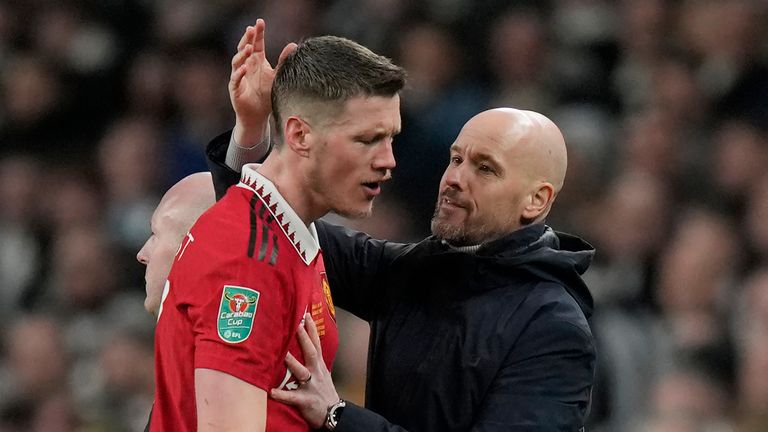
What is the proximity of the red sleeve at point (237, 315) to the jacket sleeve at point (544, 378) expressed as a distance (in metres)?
0.64

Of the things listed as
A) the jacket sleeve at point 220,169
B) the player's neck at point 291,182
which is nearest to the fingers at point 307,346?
the player's neck at point 291,182

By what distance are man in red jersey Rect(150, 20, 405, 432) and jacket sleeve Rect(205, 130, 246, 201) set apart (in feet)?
0.66

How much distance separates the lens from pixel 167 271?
3518mm

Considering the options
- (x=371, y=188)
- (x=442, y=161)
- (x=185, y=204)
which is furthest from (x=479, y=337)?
(x=442, y=161)

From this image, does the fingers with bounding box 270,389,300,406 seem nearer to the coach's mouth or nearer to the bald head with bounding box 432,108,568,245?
the coach's mouth

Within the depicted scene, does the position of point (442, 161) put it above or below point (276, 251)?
below

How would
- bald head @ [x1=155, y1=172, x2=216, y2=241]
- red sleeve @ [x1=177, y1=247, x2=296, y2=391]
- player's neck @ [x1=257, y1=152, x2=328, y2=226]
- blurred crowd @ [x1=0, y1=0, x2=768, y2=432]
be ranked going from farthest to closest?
blurred crowd @ [x1=0, y1=0, x2=768, y2=432] < bald head @ [x1=155, y1=172, x2=216, y2=241] < player's neck @ [x1=257, y1=152, x2=328, y2=226] < red sleeve @ [x1=177, y1=247, x2=296, y2=391]

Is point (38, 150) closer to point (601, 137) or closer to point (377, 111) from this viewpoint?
point (601, 137)

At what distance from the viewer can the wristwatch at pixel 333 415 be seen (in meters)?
3.13

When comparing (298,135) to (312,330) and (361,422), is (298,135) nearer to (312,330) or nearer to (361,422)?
(312,330)

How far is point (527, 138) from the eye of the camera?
346 cm

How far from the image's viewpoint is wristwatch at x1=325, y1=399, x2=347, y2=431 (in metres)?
3.13

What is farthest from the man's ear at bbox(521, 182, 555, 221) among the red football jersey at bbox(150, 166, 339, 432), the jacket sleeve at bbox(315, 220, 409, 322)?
Result: the red football jersey at bbox(150, 166, 339, 432)

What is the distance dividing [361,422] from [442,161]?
3396 mm
